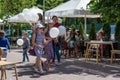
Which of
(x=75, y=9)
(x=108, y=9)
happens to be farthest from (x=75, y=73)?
(x=75, y=9)

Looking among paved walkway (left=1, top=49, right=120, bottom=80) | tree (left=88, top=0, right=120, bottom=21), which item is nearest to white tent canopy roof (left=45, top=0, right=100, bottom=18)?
tree (left=88, top=0, right=120, bottom=21)

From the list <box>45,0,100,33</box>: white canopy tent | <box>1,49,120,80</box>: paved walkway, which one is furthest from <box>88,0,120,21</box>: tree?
<box>1,49,120,80</box>: paved walkway

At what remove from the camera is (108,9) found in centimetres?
1688

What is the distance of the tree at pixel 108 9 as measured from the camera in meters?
16.8

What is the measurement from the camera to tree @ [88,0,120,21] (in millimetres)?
16766

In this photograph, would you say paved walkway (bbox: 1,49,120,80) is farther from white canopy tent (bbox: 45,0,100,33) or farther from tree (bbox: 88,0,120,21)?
white canopy tent (bbox: 45,0,100,33)

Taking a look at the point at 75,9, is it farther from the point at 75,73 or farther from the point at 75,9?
the point at 75,73

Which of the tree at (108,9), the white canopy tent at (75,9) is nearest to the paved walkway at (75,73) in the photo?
the tree at (108,9)

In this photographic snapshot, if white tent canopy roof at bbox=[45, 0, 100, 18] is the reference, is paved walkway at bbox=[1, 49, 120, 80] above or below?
below

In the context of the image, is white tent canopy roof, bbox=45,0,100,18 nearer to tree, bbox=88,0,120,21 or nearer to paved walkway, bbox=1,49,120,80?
tree, bbox=88,0,120,21

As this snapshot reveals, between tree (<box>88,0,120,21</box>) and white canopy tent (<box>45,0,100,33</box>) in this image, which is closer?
tree (<box>88,0,120,21</box>)

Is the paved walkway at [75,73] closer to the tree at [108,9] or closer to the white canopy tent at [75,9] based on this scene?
the tree at [108,9]

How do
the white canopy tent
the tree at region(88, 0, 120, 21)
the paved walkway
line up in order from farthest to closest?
1. the white canopy tent
2. the tree at region(88, 0, 120, 21)
3. the paved walkway

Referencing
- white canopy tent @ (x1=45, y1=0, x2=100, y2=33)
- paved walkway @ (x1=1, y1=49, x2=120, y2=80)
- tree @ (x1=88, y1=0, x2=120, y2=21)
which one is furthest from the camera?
white canopy tent @ (x1=45, y1=0, x2=100, y2=33)
